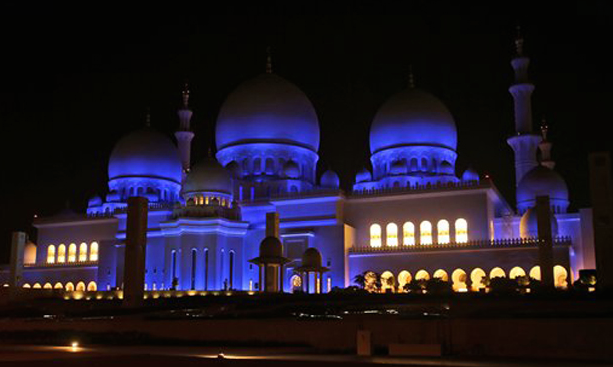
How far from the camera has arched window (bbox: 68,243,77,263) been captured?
2203 inches

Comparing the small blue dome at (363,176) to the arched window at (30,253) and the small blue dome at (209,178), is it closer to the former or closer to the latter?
the small blue dome at (209,178)

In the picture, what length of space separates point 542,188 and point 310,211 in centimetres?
1487

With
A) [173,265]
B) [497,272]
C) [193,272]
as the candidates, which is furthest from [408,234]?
[173,265]

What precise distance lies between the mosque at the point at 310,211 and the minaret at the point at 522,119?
0.28 feet

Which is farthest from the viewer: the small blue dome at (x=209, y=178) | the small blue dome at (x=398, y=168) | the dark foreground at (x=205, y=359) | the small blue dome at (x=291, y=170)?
the small blue dome at (x=291, y=170)

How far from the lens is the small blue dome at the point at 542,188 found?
46.0 m

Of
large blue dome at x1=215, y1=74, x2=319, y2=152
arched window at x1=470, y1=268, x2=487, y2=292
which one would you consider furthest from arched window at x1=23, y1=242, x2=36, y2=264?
arched window at x1=470, y1=268, x2=487, y2=292

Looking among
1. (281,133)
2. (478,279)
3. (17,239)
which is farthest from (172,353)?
(281,133)

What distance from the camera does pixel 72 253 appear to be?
56.2 meters

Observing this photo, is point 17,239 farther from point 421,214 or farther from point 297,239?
point 421,214

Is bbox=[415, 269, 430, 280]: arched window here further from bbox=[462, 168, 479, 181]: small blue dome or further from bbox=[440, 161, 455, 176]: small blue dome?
bbox=[462, 168, 479, 181]: small blue dome

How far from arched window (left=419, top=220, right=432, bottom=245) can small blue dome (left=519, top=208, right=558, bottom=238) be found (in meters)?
5.48

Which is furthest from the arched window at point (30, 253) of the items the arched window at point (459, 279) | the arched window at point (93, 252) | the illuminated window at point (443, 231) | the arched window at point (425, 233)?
the arched window at point (459, 279)

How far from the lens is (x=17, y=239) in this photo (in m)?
44.9
